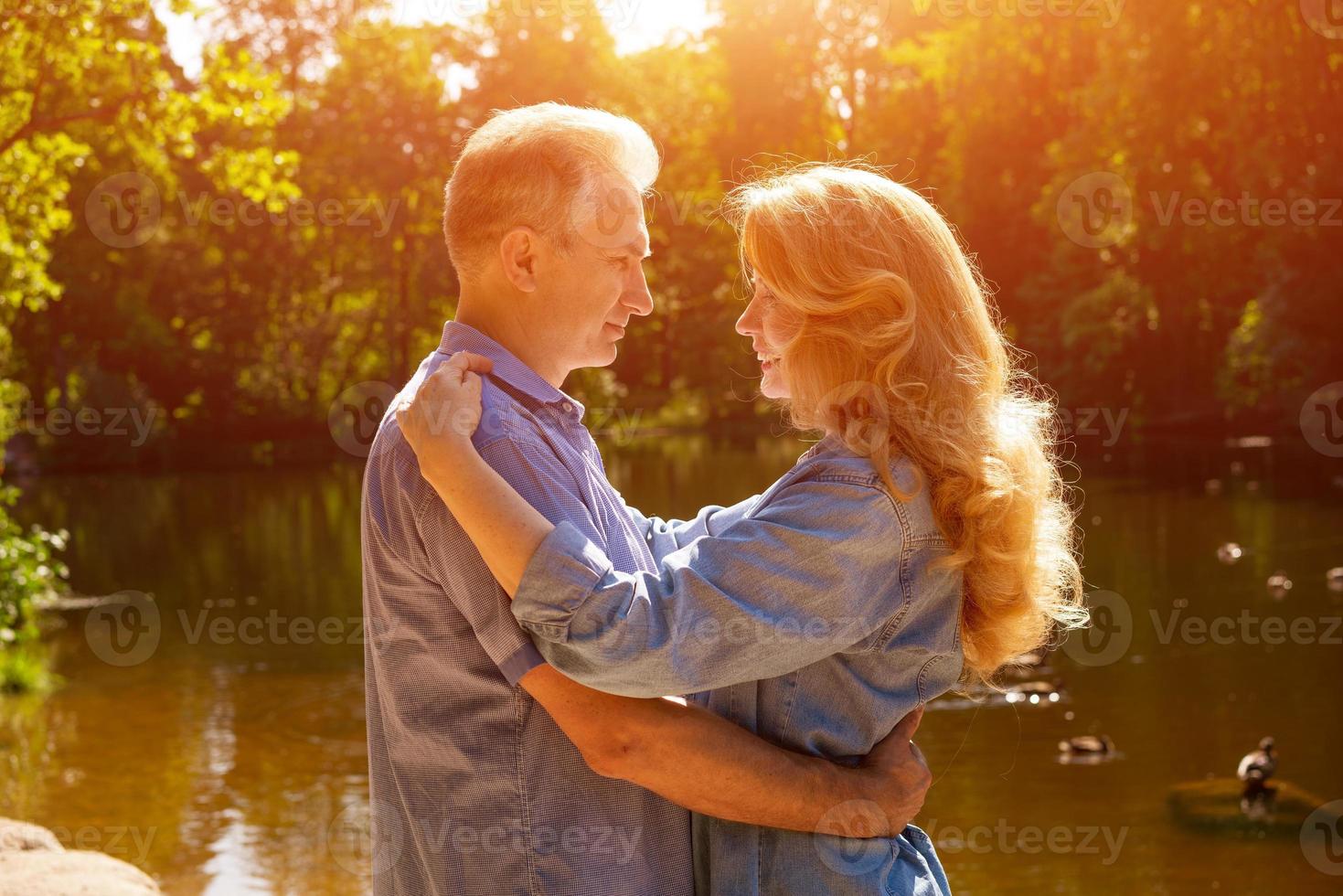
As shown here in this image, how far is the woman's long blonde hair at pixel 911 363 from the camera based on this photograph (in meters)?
2.35

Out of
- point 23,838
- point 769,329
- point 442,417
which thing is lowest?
point 23,838

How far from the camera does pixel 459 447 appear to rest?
230cm

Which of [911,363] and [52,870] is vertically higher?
[911,363]

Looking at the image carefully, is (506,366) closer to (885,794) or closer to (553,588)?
(553,588)

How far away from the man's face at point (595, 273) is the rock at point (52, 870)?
4719 mm

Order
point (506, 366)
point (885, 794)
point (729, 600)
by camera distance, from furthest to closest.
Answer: point (506, 366) < point (885, 794) < point (729, 600)

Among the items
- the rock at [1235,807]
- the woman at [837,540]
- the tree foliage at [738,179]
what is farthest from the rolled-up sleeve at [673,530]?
the tree foliage at [738,179]

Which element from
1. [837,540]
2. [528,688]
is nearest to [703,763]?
[528,688]

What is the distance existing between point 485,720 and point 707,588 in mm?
451

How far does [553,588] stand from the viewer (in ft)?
7.24

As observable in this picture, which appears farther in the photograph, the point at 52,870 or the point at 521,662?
the point at 52,870

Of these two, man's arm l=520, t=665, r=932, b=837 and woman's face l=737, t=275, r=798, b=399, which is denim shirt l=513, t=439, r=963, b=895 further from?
woman's face l=737, t=275, r=798, b=399

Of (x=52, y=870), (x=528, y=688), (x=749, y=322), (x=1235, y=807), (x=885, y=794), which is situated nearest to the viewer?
(x=528, y=688)

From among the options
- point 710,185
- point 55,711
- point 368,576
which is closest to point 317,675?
point 55,711
